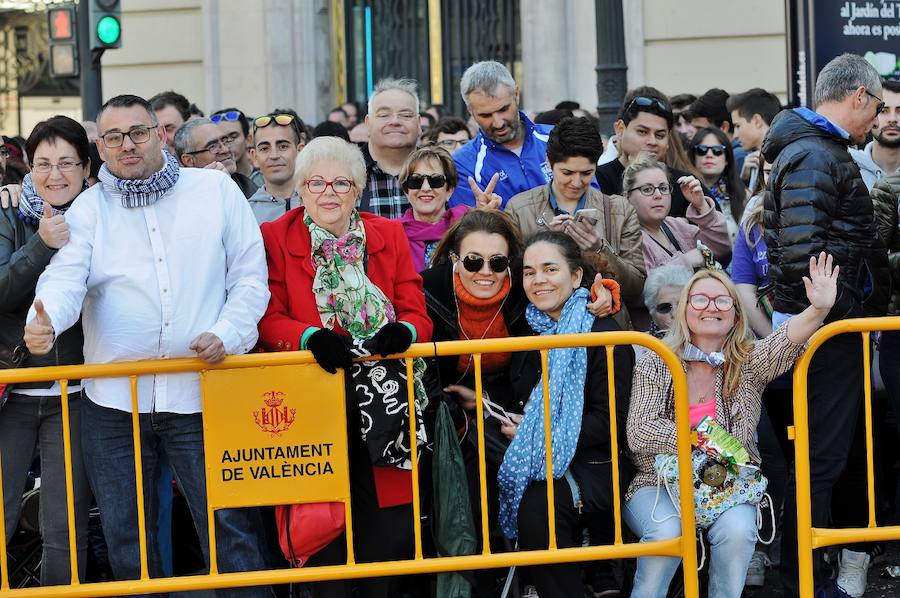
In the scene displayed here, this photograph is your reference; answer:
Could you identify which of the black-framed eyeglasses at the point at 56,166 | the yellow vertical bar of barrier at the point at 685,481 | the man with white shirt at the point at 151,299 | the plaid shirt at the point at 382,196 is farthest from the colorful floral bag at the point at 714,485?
the black-framed eyeglasses at the point at 56,166

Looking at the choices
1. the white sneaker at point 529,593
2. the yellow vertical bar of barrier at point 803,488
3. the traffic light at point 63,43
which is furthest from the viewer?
the traffic light at point 63,43

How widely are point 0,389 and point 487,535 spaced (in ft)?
6.76

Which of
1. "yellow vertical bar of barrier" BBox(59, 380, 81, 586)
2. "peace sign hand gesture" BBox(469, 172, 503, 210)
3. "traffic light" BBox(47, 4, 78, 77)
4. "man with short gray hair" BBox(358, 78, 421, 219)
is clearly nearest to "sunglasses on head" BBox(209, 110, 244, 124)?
"man with short gray hair" BBox(358, 78, 421, 219)

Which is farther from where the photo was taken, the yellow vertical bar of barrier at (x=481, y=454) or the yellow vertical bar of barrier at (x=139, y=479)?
the yellow vertical bar of barrier at (x=481, y=454)

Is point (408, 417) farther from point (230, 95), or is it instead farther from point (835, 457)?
point (230, 95)

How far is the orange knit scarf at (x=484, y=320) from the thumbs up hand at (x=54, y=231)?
1721 mm

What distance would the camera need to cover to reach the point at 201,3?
14.9 meters

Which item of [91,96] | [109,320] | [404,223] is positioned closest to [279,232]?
[109,320]

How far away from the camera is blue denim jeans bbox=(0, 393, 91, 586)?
18.8ft

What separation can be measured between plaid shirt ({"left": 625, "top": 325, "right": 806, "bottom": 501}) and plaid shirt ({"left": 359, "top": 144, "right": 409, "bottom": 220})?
6.23ft

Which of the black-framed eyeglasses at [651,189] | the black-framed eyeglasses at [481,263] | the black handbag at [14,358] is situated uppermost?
the black-framed eyeglasses at [651,189]

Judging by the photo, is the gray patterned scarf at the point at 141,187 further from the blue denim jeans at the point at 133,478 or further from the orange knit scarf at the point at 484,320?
the orange knit scarf at the point at 484,320

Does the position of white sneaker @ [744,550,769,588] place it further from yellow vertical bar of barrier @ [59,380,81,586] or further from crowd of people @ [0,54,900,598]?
yellow vertical bar of barrier @ [59,380,81,586]

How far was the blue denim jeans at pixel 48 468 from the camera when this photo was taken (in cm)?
573
